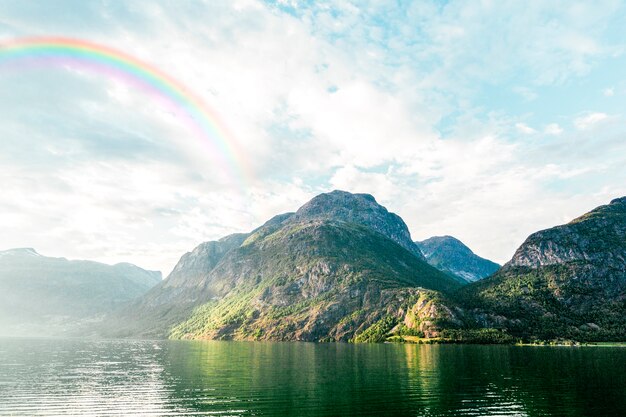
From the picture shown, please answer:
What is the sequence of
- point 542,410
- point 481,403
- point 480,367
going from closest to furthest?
point 542,410
point 481,403
point 480,367

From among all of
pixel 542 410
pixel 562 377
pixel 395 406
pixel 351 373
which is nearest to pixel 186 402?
pixel 395 406

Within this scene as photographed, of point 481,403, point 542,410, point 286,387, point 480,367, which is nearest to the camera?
point 542,410

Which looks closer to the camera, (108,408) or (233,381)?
(108,408)

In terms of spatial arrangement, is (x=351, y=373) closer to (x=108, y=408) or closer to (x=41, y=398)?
(x=108, y=408)

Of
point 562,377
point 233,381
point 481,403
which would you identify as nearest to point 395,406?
point 481,403

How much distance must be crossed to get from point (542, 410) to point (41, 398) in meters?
94.0

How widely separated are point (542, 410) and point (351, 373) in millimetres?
56428

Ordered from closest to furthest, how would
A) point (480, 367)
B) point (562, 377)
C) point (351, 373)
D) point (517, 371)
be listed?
point (562, 377), point (351, 373), point (517, 371), point (480, 367)

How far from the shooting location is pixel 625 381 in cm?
9575

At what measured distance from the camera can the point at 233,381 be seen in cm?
9819

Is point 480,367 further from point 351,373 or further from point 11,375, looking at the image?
point 11,375

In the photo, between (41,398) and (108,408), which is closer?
(108,408)

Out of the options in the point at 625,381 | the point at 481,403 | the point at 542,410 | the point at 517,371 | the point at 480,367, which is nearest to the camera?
the point at 542,410

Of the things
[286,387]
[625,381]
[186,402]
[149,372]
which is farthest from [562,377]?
[149,372]
